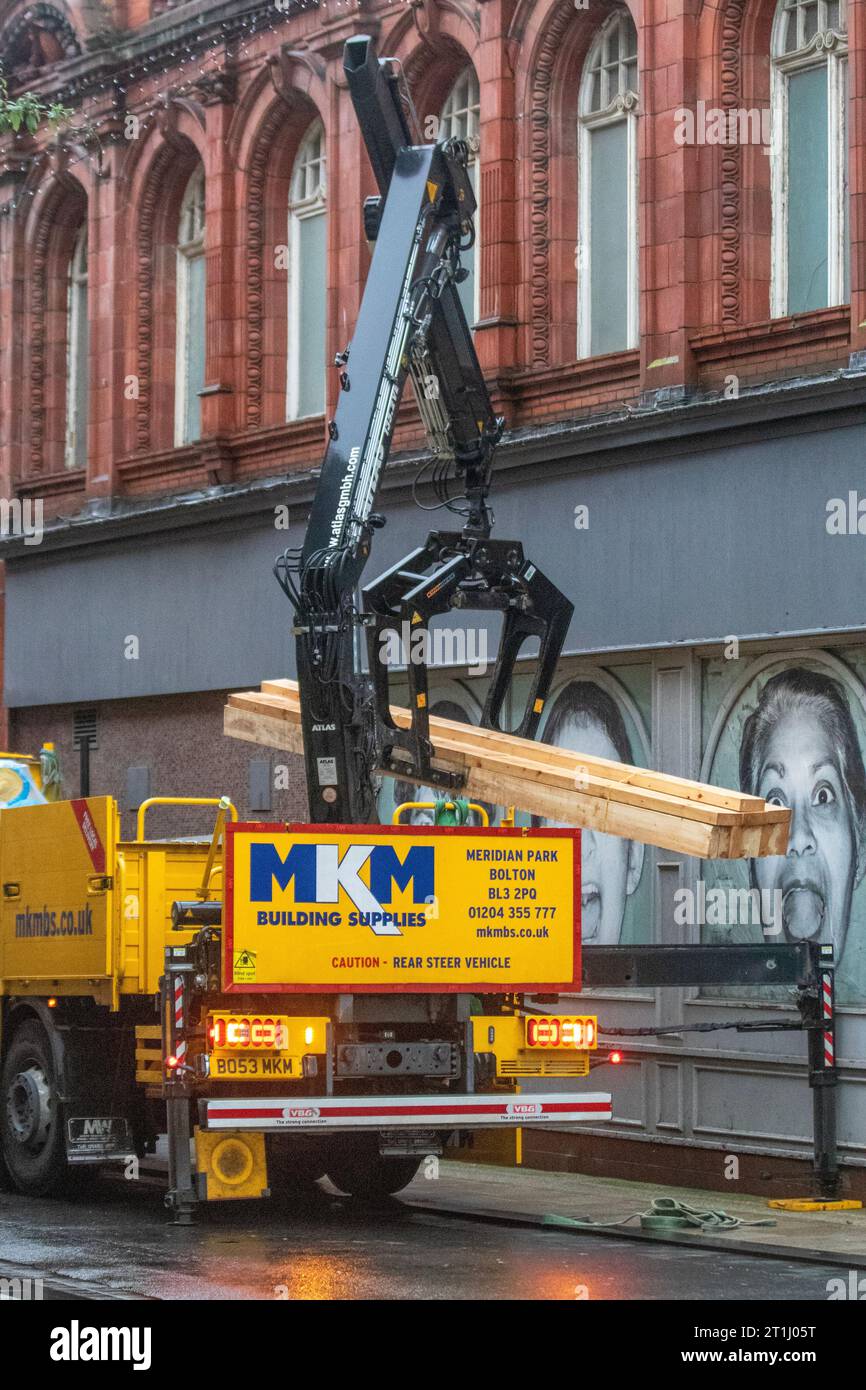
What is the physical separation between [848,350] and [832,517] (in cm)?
123

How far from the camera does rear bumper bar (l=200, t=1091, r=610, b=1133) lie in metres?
13.0

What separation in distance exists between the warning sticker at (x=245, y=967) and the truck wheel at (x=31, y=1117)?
9.40ft

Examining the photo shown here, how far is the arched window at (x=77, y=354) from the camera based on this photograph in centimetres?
2691

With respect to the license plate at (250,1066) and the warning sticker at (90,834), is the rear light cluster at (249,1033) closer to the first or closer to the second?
the license plate at (250,1066)

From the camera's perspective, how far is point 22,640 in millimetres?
26188

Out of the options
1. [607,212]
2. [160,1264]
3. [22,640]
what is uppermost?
[607,212]

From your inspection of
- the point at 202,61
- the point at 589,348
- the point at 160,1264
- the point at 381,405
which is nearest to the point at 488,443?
the point at 381,405

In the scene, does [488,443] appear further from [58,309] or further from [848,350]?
[58,309]

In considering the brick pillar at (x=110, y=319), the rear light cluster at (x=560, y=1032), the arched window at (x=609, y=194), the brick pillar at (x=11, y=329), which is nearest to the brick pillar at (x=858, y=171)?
the arched window at (x=609, y=194)

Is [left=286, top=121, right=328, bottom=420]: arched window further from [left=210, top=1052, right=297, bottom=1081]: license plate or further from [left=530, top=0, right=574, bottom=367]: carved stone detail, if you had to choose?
[left=210, top=1052, right=297, bottom=1081]: license plate

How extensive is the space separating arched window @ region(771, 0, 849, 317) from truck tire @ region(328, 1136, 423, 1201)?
6847mm

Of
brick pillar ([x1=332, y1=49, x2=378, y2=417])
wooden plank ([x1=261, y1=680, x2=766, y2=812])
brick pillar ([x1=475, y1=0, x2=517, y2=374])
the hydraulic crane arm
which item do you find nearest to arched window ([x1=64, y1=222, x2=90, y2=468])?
brick pillar ([x1=332, y1=49, x2=378, y2=417])

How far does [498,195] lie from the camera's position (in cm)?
2011

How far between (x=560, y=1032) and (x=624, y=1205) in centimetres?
244
